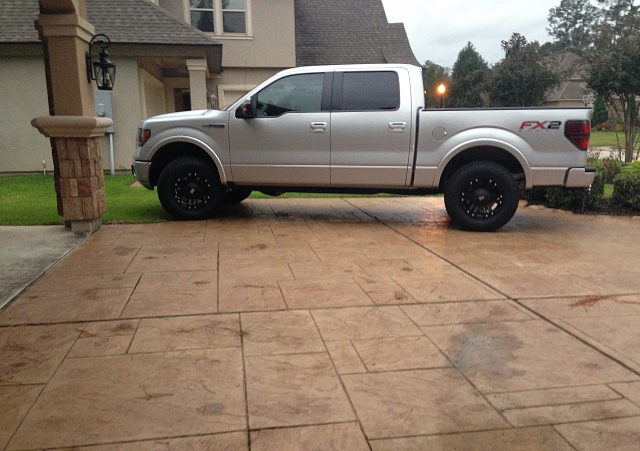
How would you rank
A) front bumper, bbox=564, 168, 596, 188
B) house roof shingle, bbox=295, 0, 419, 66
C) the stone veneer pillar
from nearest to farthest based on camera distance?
the stone veneer pillar
front bumper, bbox=564, 168, 596, 188
house roof shingle, bbox=295, 0, 419, 66

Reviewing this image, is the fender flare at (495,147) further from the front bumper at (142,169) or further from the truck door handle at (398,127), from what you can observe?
the front bumper at (142,169)

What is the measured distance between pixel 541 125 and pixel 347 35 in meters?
16.6

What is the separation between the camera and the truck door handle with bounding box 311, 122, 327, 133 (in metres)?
7.16

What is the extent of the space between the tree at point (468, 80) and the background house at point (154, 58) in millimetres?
19520

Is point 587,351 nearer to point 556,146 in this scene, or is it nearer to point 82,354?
point 82,354

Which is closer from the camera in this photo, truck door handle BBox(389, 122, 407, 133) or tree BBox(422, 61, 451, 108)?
truck door handle BBox(389, 122, 407, 133)

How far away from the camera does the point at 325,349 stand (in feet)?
11.1

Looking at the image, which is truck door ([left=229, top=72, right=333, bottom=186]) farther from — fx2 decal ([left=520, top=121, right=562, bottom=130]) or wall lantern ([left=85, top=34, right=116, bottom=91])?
fx2 decal ([left=520, top=121, right=562, bottom=130])

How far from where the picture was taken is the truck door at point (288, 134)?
23.8ft

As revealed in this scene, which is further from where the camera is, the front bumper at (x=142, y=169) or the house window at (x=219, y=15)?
the house window at (x=219, y=15)

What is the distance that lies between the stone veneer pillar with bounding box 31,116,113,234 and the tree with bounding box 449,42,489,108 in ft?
105

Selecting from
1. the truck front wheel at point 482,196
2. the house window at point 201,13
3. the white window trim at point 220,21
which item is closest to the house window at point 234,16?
the white window trim at point 220,21

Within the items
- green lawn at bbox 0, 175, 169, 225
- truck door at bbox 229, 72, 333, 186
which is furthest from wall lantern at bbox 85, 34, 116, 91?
green lawn at bbox 0, 175, 169, 225

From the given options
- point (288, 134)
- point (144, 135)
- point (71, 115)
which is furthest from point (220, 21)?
point (71, 115)
